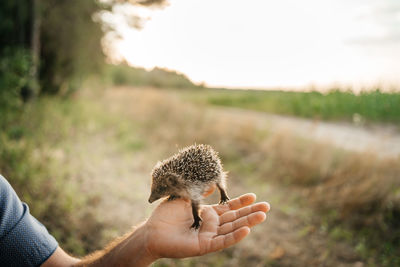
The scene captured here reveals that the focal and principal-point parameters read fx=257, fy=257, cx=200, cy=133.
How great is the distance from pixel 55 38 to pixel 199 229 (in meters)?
13.9

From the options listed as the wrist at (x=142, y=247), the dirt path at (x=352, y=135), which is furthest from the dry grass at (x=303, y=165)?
the wrist at (x=142, y=247)

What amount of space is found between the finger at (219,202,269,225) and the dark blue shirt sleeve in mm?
1656

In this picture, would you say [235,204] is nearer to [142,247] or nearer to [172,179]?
[172,179]

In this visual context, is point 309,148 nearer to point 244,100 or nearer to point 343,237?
point 343,237

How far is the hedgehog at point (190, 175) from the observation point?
106 inches

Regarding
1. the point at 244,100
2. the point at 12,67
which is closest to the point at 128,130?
the point at 12,67

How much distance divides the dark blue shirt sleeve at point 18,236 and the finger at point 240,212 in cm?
166

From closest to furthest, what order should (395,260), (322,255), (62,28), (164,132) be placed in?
1. (395,260)
2. (322,255)
3. (164,132)
4. (62,28)

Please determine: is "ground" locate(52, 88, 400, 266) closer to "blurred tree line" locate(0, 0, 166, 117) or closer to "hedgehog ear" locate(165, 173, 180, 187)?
"hedgehog ear" locate(165, 173, 180, 187)

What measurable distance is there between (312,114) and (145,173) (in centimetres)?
1058

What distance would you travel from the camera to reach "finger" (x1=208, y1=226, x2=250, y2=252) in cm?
226

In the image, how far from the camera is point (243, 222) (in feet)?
8.00

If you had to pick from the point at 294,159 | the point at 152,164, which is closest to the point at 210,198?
the point at 152,164

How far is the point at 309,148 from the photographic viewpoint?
7.25 metres
